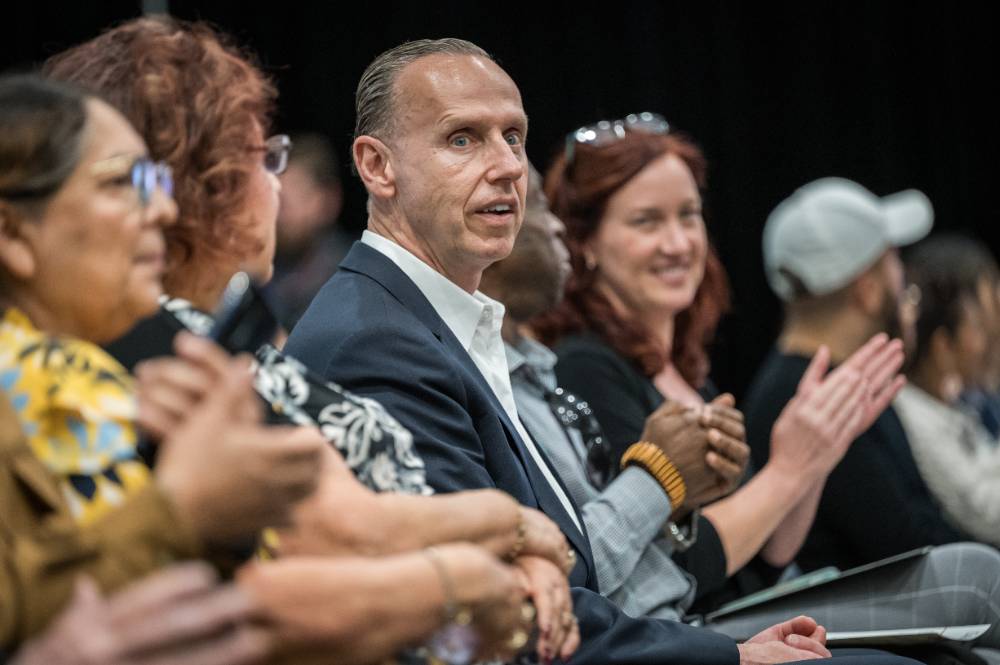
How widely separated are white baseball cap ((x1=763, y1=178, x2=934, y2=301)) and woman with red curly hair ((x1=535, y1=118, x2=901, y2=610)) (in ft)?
1.28

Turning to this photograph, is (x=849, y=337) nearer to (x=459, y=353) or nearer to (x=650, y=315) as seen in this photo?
(x=650, y=315)

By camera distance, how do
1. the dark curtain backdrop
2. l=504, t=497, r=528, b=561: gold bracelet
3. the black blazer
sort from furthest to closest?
the dark curtain backdrop → the black blazer → l=504, t=497, r=528, b=561: gold bracelet

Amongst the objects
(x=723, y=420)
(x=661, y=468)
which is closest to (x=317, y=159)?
(x=723, y=420)

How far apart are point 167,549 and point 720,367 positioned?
4.68 meters

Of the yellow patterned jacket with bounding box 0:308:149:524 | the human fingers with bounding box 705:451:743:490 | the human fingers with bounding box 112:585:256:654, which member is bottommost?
the human fingers with bounding box 705:451:743:490

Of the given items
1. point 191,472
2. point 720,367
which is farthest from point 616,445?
point 720,367

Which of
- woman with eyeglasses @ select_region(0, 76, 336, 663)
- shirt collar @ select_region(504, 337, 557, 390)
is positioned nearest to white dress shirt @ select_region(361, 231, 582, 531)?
shirt collar @ select_region(504, 337, 557, 390)

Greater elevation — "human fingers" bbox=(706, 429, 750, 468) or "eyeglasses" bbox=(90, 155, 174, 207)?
"eyeglasses" bbox=(90, 155, 174, 207)

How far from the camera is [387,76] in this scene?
205 centimetres

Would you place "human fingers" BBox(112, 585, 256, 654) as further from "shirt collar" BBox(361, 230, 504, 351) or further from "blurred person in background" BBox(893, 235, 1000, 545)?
"blurred person in background" BBox(893, 235, 1000, 545)

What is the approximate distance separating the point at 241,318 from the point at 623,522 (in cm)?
99

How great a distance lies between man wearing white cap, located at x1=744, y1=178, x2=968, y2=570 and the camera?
300 cm

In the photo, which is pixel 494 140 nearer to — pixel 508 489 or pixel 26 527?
pixel 508 489

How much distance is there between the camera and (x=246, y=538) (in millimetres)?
1229
